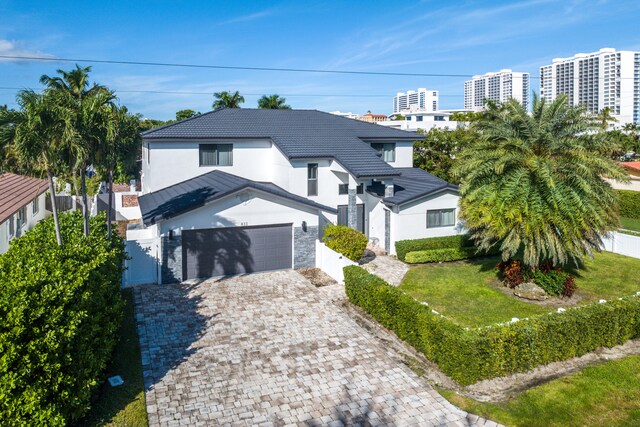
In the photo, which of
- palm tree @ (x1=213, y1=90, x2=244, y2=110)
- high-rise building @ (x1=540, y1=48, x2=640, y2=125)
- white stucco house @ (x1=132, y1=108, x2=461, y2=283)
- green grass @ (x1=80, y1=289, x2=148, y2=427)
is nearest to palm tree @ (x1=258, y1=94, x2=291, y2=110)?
palm tree @ (x1=213, y1=90, x2=244, y2=110)

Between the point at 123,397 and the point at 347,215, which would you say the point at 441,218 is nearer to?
the point at 347,215

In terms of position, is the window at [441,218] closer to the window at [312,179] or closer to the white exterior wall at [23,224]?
the window at [312,179]

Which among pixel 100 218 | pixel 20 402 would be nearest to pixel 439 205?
pixel 100 218

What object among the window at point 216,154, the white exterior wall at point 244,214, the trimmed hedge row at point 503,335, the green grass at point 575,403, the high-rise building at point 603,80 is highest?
the high-rise building at point 603,80

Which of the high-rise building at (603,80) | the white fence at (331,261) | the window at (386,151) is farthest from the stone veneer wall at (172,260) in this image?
the high-rise building at (603,80)

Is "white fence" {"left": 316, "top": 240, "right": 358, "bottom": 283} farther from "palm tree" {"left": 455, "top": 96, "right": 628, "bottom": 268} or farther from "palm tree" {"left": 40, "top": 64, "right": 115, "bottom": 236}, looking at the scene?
"palm tree" {"left": 40, "top": 64, "right": 115, "bottom": 236}

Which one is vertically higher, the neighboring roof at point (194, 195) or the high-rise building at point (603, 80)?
the high-rise building at point (603, 80)
